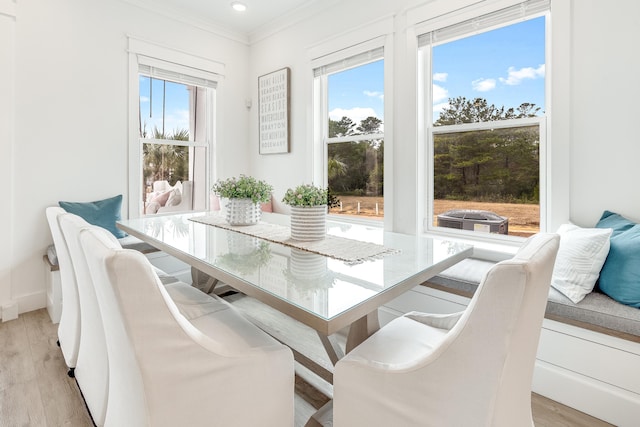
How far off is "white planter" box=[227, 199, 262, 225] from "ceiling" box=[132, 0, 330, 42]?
2.35 metres

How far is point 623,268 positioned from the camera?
160 cm

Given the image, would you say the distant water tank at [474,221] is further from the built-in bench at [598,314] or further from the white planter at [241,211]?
the white planter at [241,211]

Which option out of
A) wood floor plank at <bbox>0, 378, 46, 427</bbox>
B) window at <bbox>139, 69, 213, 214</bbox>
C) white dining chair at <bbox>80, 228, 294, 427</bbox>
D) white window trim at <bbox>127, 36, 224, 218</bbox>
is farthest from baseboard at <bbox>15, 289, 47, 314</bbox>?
white dining chair at <bbox>80, 228, 294, 427</bbox>

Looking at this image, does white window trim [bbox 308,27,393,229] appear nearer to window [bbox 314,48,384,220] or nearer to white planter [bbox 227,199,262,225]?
window [bbox 314,48,384,220]

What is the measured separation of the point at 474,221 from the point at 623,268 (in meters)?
1.05

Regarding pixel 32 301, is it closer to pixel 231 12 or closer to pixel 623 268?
pixel 231 12

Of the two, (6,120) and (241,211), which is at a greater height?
(6,120)

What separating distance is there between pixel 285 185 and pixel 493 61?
7.62 feet

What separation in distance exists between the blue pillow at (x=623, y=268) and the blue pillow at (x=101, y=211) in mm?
3515

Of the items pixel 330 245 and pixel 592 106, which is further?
pixel 592 106

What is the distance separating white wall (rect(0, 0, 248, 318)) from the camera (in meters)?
2.73

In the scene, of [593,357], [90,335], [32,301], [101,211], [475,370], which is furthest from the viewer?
[101,211]

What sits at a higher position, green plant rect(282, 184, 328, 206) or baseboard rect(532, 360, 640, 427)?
green plant rect(282, 184, 328, 206)

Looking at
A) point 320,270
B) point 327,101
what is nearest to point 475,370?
point 320,270
